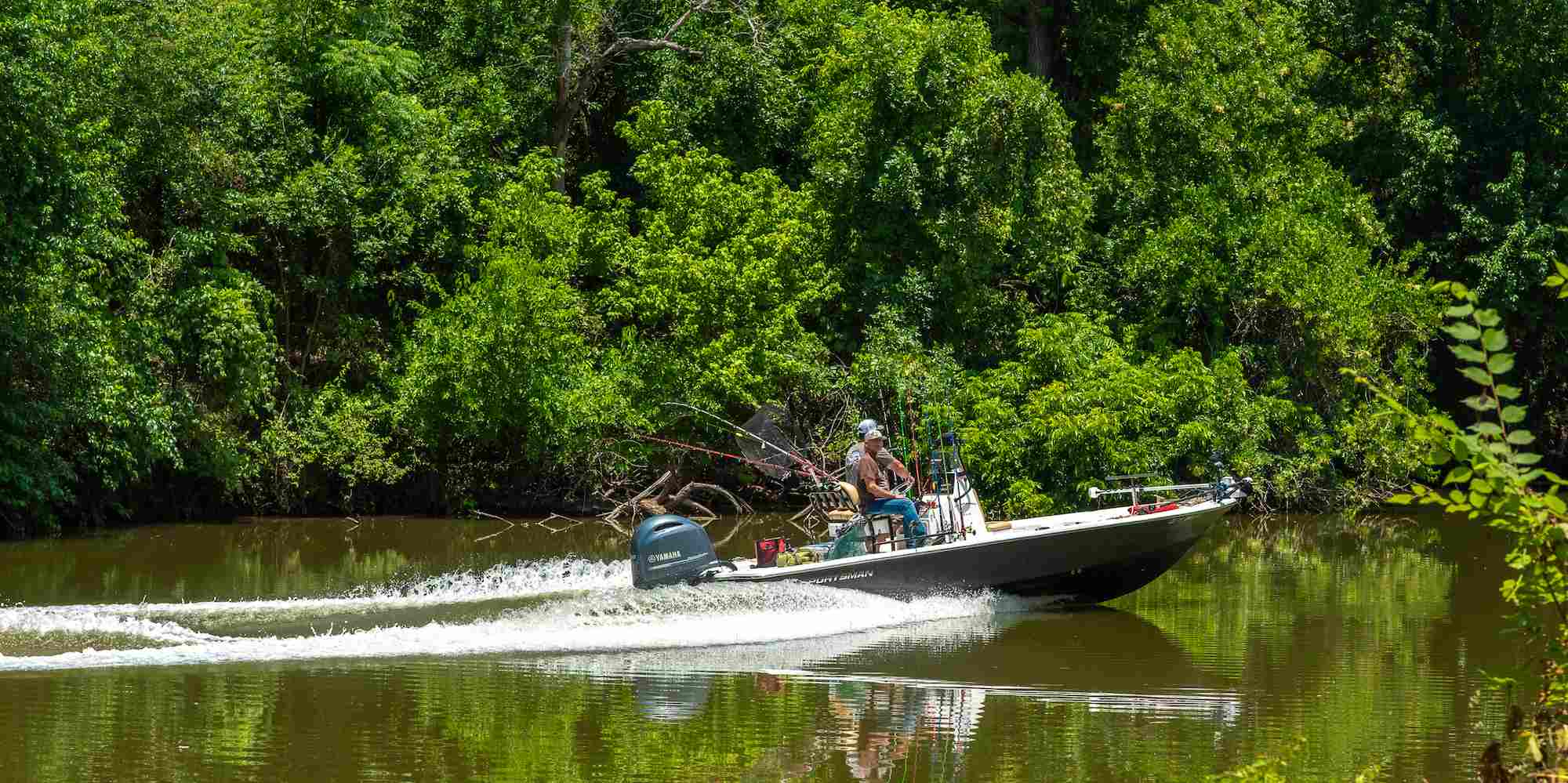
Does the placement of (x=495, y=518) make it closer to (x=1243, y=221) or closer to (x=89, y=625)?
(x=89, y=625)

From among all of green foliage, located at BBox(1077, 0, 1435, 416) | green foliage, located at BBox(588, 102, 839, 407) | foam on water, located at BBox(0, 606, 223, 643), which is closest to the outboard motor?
foam on water, located at BBox(0, 606, 223, 643)

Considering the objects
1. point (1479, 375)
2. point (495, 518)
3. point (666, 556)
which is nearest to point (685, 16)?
point (495, 518)

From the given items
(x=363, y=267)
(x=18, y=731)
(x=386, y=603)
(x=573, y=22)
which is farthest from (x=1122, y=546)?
(x=573, y=22)

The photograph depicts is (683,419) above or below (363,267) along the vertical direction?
below

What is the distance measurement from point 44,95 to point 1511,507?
19373mm

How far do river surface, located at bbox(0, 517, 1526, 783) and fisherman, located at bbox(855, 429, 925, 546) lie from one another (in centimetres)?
70

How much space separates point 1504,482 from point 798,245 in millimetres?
22647

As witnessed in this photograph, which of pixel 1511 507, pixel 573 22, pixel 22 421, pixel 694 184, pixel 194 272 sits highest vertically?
pixel 573 22

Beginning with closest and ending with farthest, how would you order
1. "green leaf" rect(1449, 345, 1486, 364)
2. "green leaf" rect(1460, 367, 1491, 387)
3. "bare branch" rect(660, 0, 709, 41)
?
"green leaf" rect(1460, 367, 1491, 387) → "green leaf" rect(1449, 345, 1486, 364) → "bare branch" rect(660, 0, 709, 41)

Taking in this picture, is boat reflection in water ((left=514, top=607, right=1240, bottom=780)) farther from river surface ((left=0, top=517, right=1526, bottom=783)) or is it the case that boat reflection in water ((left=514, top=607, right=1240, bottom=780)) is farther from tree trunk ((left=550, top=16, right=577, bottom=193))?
tree trunk ((left=550, top=16, right=577, bottom=193))

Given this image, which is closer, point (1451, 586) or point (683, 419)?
point (1451, 586)

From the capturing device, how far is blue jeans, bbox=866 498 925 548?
621 inches

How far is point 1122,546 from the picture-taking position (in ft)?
52.9

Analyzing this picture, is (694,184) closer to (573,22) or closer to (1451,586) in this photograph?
(573,22)
